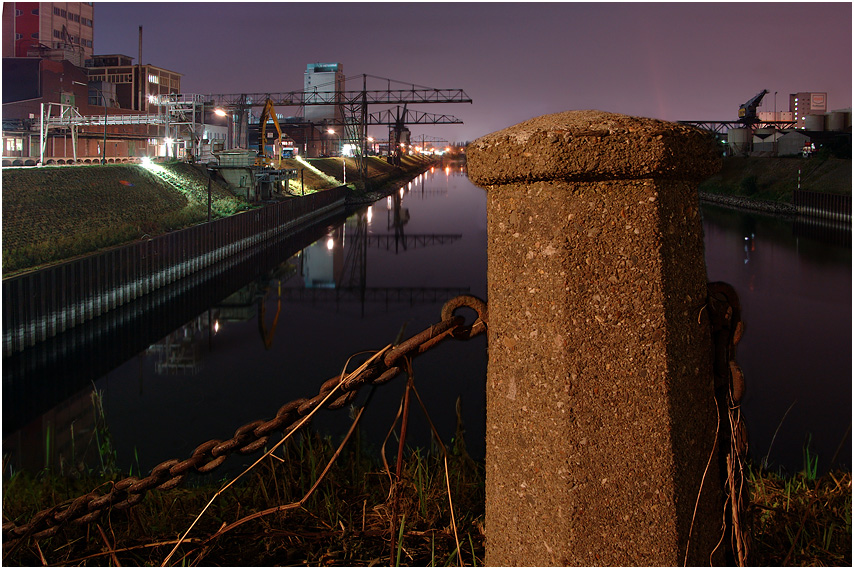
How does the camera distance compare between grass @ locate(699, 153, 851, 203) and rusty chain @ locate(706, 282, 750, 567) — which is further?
grass @ locate(699, 153, 851, 203)

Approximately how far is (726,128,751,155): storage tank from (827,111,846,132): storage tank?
6.12 metres

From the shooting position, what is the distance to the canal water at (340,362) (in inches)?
406

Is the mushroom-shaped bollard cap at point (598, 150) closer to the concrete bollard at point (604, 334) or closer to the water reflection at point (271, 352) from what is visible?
the concrete bollard at point (604, 334)

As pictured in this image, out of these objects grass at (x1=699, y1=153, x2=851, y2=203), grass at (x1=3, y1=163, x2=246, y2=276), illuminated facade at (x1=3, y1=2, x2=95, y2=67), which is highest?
illuminated facade at (x1=3, y1=2, x2=95, y2=67)

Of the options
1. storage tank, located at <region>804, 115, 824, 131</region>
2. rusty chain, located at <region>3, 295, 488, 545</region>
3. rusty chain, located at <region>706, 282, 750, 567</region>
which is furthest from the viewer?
storage tank, located at <region>804, 115, 824, 131</region>

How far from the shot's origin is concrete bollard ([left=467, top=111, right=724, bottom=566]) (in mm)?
1684

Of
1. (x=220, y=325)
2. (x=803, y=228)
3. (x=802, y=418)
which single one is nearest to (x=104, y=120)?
(x=220, y=325)

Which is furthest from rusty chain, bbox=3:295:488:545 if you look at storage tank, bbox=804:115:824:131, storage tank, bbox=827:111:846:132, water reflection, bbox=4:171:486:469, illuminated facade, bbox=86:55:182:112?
illuminated facade, bbox=86:55:182:112

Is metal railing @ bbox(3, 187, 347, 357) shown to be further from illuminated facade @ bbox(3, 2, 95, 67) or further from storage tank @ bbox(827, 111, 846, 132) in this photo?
illuminated facade @ bbox(3, 2, 95, 67)

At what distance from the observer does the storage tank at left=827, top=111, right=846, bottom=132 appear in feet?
198

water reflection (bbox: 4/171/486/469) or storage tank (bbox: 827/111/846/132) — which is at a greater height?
storage tank (bbox: 827/111/846/132)

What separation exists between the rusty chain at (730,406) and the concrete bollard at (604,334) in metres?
0.07

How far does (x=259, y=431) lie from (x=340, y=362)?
1283 cm

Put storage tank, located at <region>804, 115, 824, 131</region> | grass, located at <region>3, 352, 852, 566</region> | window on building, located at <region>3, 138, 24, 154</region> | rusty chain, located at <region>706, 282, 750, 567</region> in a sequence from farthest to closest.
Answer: storage tank, located at <region>804, 115, 824, 131</region> < window on building, located at <region>3, 138, 24, 154</region> < grass, located at <region>3, 352, 852, 566</region> < rusty chain, located at <region>706, 282, 750, 567</region>
